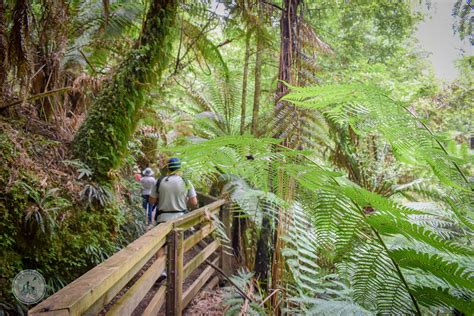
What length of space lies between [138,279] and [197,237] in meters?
1.37

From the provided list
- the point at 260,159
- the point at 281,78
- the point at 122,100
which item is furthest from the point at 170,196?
the point at 260,159

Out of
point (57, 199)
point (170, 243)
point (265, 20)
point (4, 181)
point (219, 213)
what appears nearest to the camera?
point (170, 243)

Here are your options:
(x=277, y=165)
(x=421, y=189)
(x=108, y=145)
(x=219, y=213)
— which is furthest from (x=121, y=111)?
(x=421, y=189)

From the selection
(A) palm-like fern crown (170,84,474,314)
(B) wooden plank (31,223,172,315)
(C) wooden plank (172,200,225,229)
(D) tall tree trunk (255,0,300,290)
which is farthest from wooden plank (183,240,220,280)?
(A) palm-like fern crown (170,84,474,314)

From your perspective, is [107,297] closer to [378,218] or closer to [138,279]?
[138,279]

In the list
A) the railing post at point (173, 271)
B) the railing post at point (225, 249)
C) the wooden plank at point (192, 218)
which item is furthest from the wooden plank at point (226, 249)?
the railing post at point (173, 271)

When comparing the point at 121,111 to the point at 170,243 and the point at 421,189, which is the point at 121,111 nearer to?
the point at 170,243

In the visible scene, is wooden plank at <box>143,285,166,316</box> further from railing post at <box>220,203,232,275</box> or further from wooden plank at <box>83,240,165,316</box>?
railing post at <box>220,203,232,275</box>

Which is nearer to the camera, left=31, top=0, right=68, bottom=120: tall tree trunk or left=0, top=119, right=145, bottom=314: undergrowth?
left=0, top=119, right=145, bottom=314: undergrowth

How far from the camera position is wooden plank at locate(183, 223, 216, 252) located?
301 cm

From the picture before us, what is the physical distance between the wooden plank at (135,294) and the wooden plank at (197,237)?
1.91 feet

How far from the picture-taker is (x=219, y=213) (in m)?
4.66

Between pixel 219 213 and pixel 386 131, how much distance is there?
377 cm

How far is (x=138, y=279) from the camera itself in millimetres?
1986
